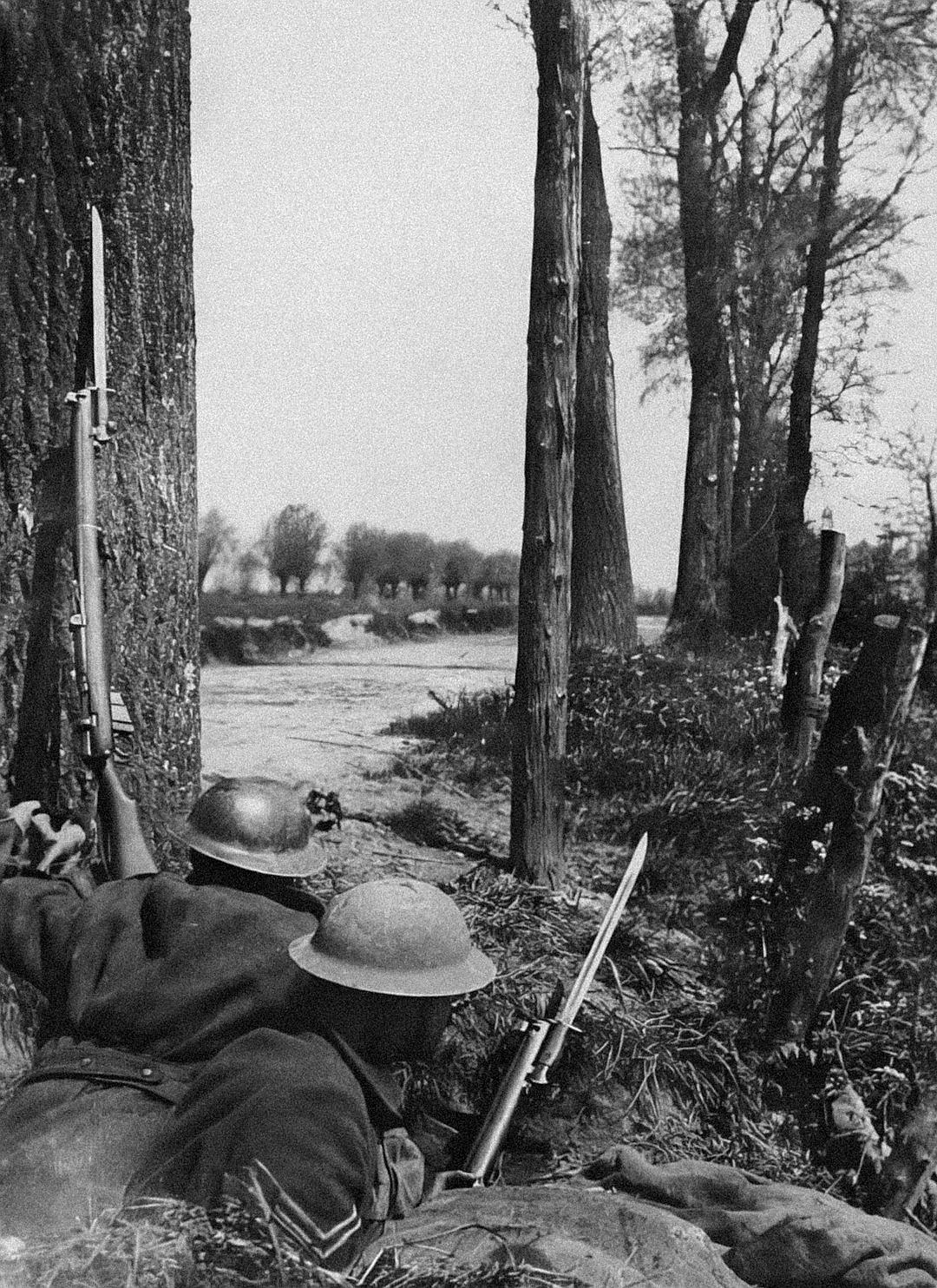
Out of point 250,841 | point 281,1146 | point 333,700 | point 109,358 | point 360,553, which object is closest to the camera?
point 281,1146

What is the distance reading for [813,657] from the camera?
6.12 metres

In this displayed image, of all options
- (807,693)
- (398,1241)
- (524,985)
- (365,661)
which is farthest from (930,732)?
(398,1241)

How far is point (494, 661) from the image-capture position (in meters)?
7.53

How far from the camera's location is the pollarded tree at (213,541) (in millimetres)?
4828

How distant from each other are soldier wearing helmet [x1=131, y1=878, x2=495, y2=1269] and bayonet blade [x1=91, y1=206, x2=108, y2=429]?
1.85 m

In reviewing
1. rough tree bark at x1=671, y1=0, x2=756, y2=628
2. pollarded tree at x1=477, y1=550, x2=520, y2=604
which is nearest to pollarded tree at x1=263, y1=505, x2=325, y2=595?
pollarded tree at x1=477, y1=550, x2=520, y2=604

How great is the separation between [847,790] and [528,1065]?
56.3 inches

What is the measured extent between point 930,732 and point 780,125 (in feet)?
17.8

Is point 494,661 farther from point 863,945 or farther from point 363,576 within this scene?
point 863,945

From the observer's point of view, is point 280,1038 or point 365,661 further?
point 365,661

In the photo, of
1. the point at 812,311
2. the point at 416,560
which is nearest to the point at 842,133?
the point at 812,311

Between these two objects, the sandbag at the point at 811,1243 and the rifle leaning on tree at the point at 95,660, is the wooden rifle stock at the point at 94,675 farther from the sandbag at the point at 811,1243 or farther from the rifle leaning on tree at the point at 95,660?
the sandbag at the point at 811,1243

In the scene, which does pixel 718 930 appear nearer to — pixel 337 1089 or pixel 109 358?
pixel 337 1089

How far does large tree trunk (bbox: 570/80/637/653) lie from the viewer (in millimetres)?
8531
